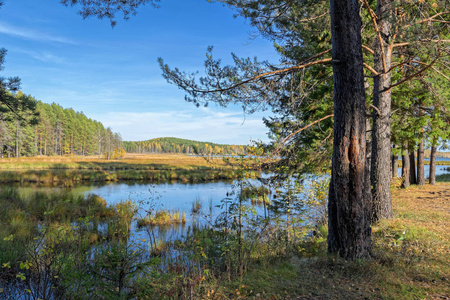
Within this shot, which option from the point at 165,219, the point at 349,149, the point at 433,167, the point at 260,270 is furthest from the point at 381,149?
the point at 433,167

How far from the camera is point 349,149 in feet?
14.2

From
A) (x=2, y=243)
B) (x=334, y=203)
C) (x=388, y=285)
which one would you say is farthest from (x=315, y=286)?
(x=2, y=243)

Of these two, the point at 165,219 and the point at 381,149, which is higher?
the point at 381,149

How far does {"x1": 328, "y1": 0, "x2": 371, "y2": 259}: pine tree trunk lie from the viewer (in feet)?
14.0

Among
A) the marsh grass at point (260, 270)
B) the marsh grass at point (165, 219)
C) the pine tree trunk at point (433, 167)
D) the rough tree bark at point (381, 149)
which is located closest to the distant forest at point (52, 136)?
the marsh grass at point (165, 219)

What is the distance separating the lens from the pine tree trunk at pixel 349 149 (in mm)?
4258

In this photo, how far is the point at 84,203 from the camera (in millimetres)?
12281

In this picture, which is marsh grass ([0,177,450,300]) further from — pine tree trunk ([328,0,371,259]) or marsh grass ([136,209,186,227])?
marsh grass ([136,209,186,227])

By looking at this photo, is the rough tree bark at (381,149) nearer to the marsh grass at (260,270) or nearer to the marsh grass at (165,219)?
the marsh grass at (260,270)

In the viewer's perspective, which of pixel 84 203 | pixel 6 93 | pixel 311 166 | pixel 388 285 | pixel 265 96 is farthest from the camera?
pixel 84 203

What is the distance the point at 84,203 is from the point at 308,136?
10.3 m

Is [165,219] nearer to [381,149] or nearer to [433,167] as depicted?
[381,149]

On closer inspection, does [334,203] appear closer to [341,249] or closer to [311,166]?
[341,249]

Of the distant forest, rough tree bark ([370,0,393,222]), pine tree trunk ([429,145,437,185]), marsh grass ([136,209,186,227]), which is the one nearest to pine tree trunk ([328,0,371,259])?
rough tree bark ([370,0,393,222])
